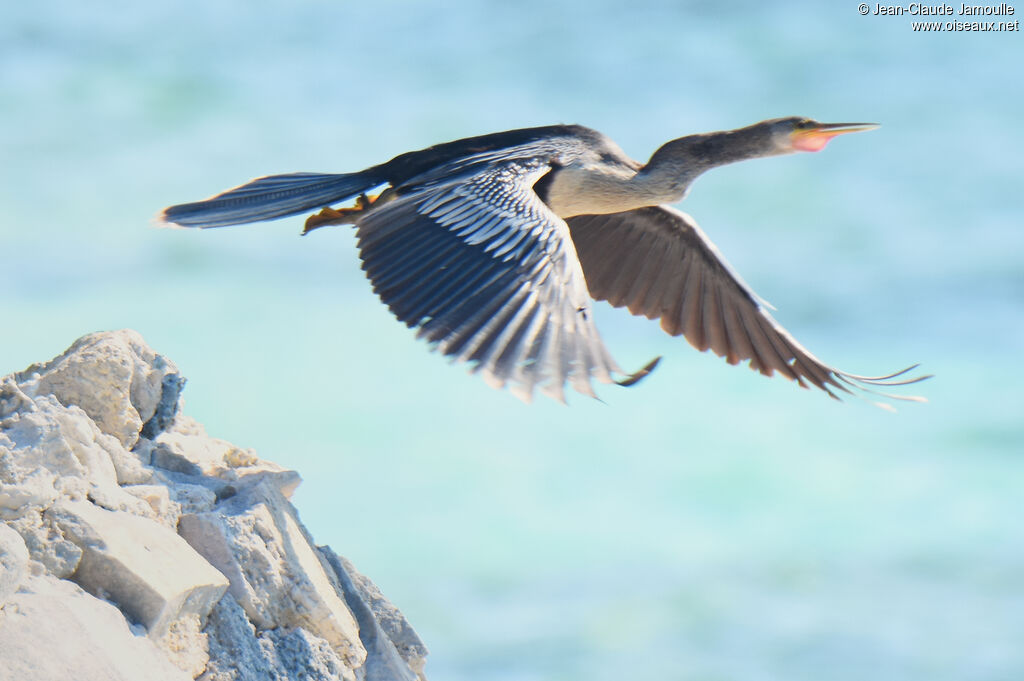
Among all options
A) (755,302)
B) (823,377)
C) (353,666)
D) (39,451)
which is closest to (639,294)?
(755,302)

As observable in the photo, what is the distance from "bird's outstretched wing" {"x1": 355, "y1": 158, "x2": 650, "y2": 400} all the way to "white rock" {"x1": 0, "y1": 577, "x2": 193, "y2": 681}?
1.49 meters

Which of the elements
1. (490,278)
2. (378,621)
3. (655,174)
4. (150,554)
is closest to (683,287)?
(655,174)

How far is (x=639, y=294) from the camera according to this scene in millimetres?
7625

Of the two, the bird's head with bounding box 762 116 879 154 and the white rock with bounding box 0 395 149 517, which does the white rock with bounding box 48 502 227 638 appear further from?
the bird's head with bounding box 762 116 879 154

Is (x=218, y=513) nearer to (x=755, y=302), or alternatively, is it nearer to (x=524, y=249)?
(x=524, y=249)

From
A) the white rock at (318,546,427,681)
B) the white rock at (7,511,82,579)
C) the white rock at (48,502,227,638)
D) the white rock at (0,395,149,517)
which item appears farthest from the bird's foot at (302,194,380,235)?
the white rock at (7,511,82,579)

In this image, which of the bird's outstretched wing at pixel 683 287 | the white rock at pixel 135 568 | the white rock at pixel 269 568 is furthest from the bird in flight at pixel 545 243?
the white rock at pixel 135 568

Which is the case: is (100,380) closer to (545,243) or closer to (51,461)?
(51,461)

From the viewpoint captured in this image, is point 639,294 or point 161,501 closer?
point 161,501

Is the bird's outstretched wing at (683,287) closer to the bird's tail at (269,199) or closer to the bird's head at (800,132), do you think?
the bird's head at (800,132)

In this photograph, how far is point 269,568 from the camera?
168 inches

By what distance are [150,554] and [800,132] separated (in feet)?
16.7

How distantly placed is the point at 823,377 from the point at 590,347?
2872 mm

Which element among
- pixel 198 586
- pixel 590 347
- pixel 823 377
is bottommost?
pixel 198 586
